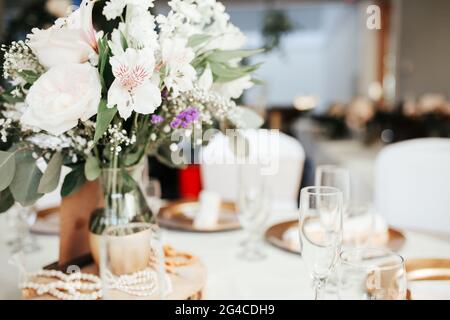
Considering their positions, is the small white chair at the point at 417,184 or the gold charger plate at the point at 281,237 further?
the small white chair at the point at 417,184

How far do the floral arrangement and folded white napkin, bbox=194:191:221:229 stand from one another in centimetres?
45

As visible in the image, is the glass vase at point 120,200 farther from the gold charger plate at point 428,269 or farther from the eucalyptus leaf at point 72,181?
the gold charger plate at point 428,269

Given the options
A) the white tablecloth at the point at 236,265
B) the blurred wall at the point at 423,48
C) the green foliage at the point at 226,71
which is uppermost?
the blurred wall at the point at 423,48

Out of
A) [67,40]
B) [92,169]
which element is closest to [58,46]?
[67,40]

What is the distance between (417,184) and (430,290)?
1.00 m

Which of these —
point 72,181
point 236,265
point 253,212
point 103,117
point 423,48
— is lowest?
point 236,265

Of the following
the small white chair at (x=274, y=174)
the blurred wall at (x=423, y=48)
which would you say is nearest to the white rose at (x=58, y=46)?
the small white chair at (x=274, y=174)

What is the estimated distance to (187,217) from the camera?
1.62 m

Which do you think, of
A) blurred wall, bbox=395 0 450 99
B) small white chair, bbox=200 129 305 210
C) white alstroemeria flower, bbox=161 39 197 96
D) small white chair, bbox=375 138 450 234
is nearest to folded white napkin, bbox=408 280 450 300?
white alstroemeria flower, bbox=161 39 197 96

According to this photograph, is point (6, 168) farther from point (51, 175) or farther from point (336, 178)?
point (336, 178)

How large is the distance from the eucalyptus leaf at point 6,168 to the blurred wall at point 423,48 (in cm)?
643

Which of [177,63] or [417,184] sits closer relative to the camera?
[177,63]

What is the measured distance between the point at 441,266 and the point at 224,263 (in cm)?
50

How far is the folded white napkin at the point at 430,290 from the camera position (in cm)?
93
